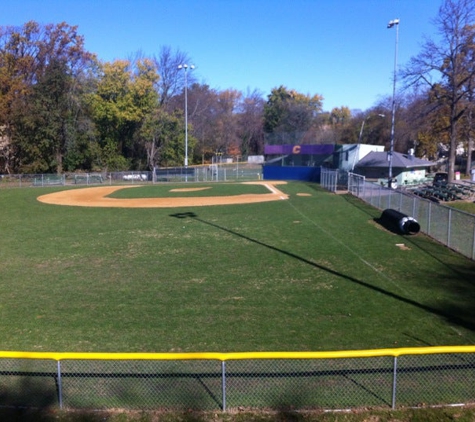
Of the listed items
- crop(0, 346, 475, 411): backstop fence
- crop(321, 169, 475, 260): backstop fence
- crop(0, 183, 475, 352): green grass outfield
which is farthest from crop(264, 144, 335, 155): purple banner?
crop(0, 346, 475, 411): backstop fence

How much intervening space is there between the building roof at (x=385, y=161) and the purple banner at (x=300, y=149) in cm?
462

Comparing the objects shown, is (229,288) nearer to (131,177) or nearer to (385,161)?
(385,161)

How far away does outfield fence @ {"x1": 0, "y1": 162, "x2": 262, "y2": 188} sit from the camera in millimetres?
51531

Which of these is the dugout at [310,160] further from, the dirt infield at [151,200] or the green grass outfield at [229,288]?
the green grass outfield at [229,288]

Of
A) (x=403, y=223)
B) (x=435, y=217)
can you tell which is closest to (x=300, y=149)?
(x=403, y=223)

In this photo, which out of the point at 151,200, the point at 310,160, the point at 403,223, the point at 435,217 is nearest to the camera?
the point at 435,217

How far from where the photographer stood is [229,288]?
12375 millimetres

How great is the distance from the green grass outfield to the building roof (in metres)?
30.6

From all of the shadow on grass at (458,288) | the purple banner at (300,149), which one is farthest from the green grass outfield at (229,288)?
the purple banner at (300,149)

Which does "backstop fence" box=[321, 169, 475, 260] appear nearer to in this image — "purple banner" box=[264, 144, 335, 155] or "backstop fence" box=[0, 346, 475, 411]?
"backstop fence" box=[0, 346, 475, 411]

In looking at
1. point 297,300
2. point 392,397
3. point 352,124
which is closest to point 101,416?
point 392,397

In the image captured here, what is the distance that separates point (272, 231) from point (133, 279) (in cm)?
868

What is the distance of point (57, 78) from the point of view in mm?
55719

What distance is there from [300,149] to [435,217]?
137ft
